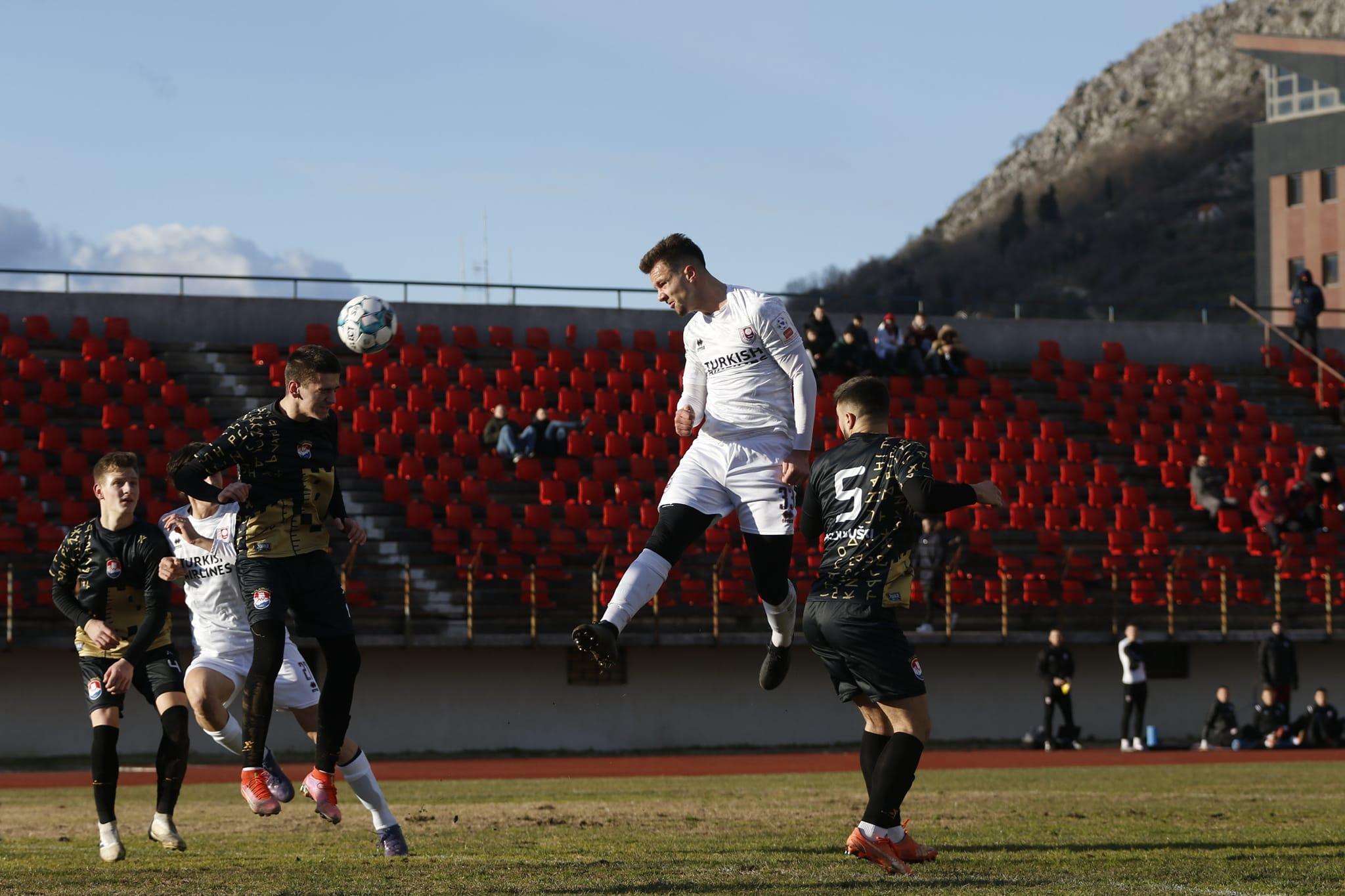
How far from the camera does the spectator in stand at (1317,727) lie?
21.9 m

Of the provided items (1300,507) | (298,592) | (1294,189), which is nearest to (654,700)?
(1300,507)

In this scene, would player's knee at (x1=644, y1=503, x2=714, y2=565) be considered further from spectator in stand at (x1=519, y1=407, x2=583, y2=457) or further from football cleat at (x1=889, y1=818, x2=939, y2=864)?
spectator in stand at (x1=519, y1=407, x2=583, y2=457)

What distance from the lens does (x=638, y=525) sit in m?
23.6

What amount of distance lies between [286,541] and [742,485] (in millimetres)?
2167

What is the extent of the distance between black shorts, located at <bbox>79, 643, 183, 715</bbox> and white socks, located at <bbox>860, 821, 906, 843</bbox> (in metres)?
3.82

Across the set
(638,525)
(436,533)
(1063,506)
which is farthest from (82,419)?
(1063,506)

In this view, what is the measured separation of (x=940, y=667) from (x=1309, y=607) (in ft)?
19.2

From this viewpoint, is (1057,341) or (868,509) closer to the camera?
(868,509)

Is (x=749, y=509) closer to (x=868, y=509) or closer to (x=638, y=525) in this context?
(x=868, y=509)

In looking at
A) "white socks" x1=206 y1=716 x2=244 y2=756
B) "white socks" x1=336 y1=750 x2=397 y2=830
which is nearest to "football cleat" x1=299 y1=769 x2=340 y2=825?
"white socks" x1=336 y1=750 x2=397 y2=830

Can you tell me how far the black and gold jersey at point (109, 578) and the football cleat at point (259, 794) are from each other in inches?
46.9

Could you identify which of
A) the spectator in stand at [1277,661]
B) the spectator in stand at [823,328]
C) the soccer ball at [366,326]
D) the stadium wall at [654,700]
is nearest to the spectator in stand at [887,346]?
the spectator in stand at [823,328]

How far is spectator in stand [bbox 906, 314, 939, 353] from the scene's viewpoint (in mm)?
28781

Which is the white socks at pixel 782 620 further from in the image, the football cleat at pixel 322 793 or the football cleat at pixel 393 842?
the football cleat at pixel 322 793
